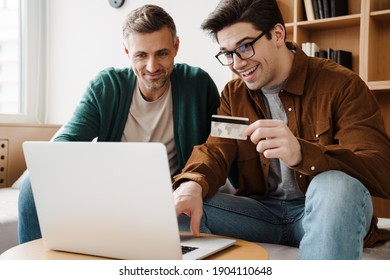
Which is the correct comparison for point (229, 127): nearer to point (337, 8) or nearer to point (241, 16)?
point (241, 16)

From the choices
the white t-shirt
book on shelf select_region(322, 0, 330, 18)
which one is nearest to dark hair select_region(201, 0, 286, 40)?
the white t-shirt

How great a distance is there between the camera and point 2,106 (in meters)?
3.37

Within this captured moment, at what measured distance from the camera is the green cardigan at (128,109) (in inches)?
69.2

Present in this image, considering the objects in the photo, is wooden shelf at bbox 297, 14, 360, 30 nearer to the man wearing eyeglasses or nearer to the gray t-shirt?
the man wearing eyeglasses

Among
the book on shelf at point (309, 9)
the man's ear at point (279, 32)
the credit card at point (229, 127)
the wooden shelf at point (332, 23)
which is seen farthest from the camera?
the book on shelf at point (309, 9)

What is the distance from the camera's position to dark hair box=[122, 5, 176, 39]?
1.73 m

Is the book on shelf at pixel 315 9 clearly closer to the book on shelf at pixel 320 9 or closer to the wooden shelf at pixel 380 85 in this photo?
the book on shelf at pixel 320 9

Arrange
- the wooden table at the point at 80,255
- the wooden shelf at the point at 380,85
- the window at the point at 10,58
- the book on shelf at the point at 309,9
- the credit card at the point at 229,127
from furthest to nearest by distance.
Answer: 1. the window at the point at 10,58
2. the book on shelf at the point at 309,9
3. the wooden shelf at the point at 380,85
4. the credit card at the point at 229,127
5. the wooden table at the point at 80,255

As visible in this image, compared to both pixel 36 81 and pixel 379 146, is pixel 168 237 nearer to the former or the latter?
pixel 379 146

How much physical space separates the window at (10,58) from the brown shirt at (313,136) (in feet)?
7.48

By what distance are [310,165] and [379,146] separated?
0.86ft

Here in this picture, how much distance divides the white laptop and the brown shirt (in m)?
0.32

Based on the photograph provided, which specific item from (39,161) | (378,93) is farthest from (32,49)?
(39,161)

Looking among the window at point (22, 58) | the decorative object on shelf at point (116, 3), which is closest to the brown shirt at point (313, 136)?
the decorative object on shelf at point (116, 3)
